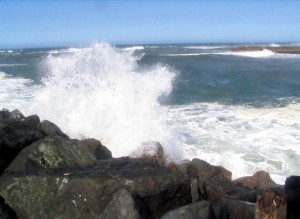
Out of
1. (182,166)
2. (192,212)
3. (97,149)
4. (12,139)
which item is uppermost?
(12,139)

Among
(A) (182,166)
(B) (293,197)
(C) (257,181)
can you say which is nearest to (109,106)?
(A) (182,166)

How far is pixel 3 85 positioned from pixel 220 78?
34.2ft

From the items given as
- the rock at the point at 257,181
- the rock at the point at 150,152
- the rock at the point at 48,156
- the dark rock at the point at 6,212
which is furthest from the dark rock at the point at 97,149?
the dark rock at the point at 6,212

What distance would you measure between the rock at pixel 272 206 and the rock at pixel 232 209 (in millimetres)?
501

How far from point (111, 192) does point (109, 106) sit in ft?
20.1

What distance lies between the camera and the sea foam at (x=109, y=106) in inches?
348

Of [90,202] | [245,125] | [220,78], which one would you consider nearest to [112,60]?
[245,125]

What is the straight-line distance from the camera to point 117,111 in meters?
9.81

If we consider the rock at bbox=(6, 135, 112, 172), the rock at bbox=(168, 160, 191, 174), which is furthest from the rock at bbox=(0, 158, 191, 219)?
the rock at bbox=(168, 160, 191, 174)

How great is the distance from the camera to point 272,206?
3016 millimetres

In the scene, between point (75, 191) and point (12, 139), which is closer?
point (75, 191)

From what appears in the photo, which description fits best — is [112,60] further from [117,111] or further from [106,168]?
[106,168]

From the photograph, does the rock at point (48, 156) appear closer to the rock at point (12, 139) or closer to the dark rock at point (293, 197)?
the rock at point (12, 139)

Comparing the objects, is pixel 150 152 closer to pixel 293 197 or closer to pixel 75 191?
pixel 75 191
